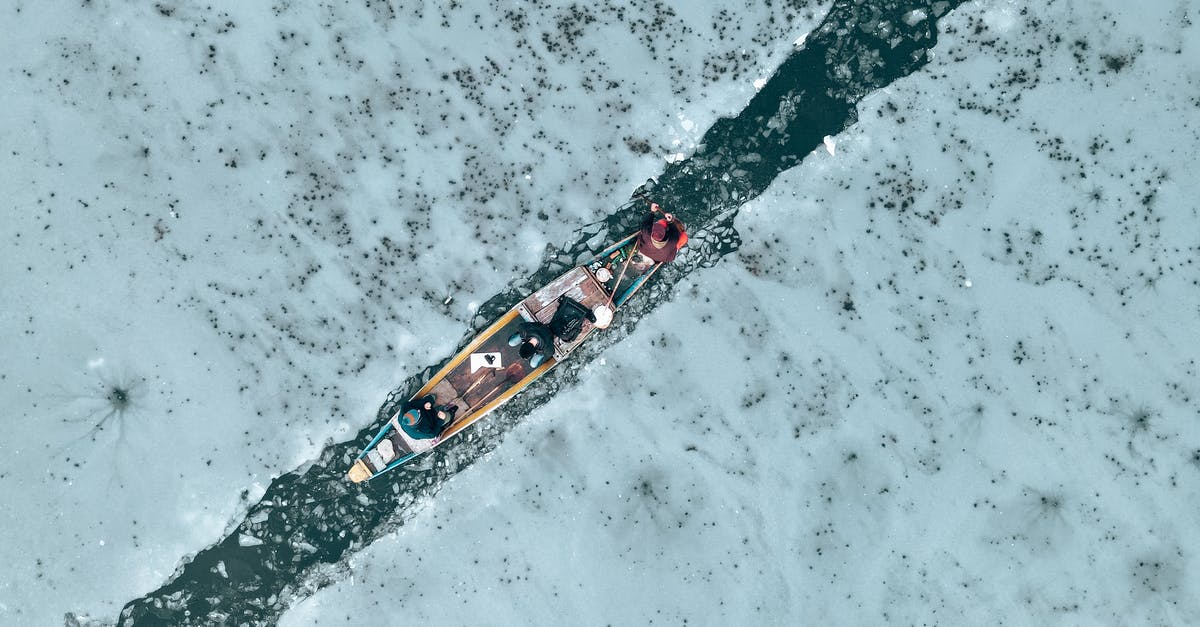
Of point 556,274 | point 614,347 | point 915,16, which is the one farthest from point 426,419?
point 915,16

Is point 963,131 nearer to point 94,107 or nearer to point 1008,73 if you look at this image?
point 1008,73

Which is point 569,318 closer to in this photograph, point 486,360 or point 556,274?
point 556,274

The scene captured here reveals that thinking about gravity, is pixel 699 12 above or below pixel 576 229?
above

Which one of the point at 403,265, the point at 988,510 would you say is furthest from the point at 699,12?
the point at 988,510

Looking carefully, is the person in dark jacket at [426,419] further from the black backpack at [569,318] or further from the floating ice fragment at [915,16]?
the floating ice fragment at [915,16]

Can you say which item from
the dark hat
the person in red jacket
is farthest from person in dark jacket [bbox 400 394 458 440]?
the dark hat
